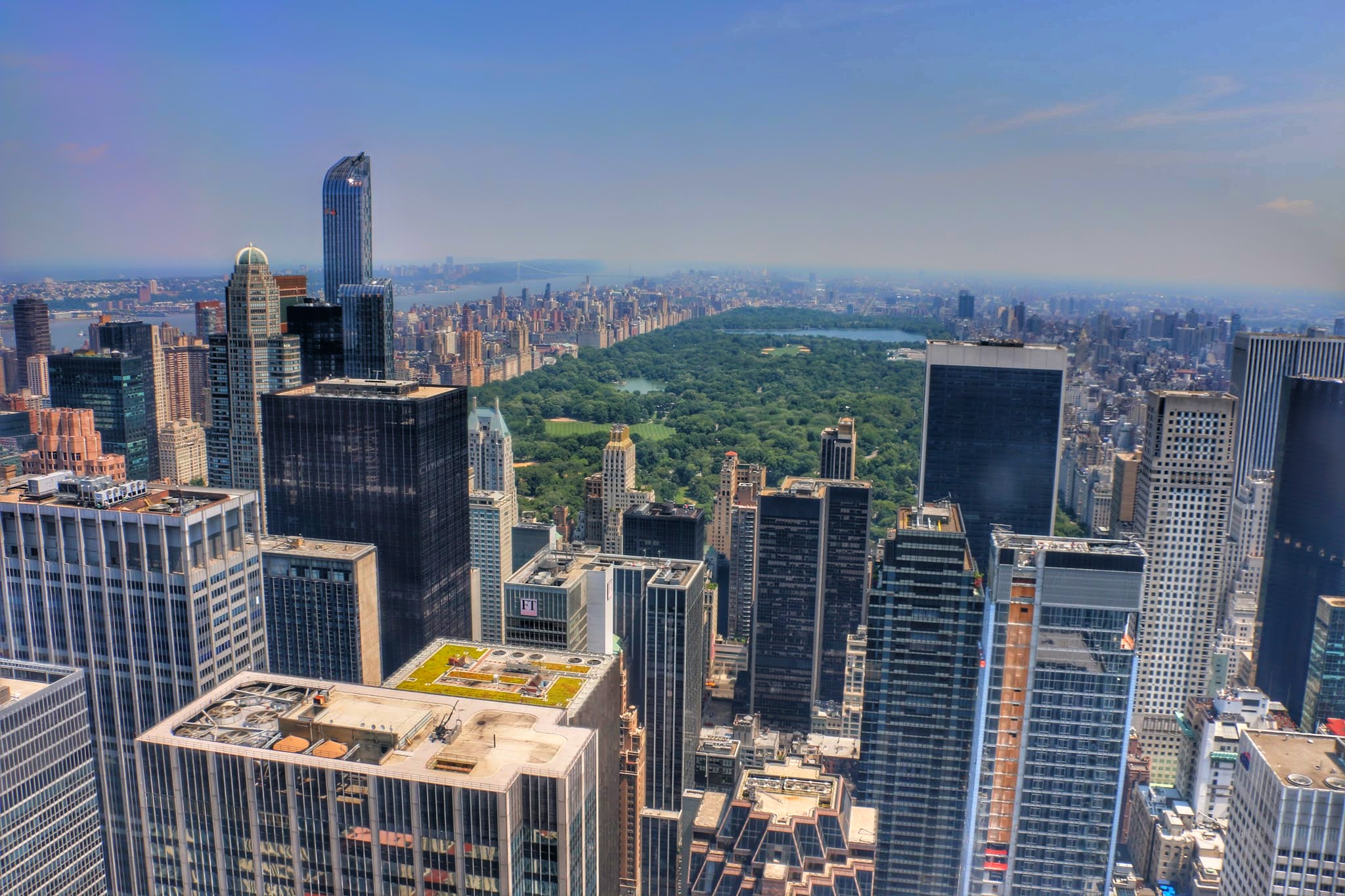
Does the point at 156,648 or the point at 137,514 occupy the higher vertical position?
the point at 137,514

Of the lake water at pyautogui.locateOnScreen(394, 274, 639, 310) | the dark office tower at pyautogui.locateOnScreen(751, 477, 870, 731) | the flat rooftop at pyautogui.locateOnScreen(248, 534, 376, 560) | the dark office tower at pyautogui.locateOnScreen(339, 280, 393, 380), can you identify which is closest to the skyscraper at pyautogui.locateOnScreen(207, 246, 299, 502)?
the dark office tower at pyautogui.locateOnScreen(339, 280, 393, 380)

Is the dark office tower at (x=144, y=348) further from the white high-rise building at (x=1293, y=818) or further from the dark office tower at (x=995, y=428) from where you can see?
the white high-rise building at (x=1293, y=818)

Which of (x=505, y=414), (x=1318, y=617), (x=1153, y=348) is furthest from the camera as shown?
(x=505, y=414)

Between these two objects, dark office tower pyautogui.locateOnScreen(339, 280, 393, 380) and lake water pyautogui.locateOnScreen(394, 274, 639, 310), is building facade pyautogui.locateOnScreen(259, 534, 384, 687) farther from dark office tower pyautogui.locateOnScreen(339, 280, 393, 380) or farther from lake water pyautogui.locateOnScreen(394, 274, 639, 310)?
lake water pyautogui.locateOnScreen(394, 274, 639, 310)

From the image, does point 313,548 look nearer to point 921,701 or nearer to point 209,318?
point 921,701

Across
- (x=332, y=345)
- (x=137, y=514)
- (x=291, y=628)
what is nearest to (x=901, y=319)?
(x=332, y=345)

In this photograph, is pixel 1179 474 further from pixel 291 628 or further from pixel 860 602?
pixel 291 628

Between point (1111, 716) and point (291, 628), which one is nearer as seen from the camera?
point (1111, 716)
